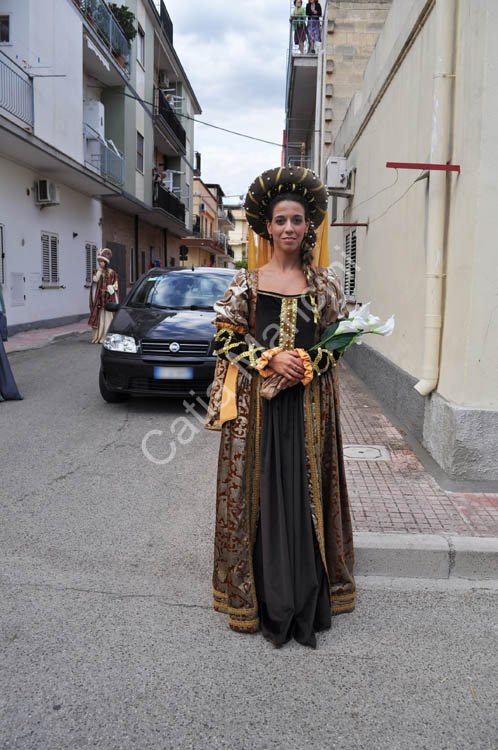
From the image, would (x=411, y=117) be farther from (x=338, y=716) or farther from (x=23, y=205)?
(x=23, y=205)

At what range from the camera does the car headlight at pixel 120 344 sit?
7.14 metres

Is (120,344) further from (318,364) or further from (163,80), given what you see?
(163,80)

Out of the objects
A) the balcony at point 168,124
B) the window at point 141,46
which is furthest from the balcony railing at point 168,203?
the window at point 141,46

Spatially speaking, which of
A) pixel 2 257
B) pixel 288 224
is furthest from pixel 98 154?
pixel 288 224

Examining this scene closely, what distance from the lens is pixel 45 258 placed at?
57.8ft

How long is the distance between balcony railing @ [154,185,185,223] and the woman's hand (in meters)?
27.6

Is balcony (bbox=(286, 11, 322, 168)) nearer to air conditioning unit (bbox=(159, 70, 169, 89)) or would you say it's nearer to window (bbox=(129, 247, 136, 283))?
window (bbox=(129, 247, 136, 283))

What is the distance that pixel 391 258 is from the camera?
24.0 ft

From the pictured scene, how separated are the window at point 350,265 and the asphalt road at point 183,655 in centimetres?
744

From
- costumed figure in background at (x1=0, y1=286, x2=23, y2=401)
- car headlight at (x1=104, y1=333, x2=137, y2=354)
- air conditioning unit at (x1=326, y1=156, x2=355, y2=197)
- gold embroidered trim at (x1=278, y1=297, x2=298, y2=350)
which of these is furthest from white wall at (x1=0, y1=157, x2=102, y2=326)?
gold embroidered trim at (x1=278, y1=297, x2=298, y2=350)

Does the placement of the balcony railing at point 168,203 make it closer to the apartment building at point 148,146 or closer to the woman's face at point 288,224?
the apartment building at point 148,146

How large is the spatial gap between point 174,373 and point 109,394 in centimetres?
109

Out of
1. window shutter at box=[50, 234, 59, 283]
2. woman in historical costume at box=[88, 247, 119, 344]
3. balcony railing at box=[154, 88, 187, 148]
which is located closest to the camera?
woman in historical costume at box=[88, 247, 119, 344]

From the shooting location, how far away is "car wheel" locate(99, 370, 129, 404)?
7.56 metres
